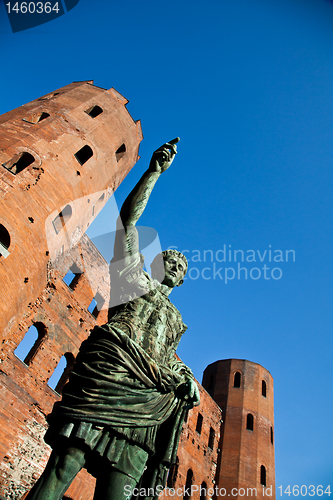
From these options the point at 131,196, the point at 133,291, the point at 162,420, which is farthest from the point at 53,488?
the point at 131,196

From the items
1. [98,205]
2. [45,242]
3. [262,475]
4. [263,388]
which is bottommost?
[45,242]

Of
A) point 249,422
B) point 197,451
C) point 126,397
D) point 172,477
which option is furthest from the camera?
point 249,422

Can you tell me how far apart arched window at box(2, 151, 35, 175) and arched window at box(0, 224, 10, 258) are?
1905mm

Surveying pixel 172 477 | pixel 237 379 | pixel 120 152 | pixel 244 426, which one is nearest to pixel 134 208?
pixel 120 152

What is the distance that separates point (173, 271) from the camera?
3277 mm

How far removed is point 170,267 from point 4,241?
7.58m

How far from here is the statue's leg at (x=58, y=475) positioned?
187cm

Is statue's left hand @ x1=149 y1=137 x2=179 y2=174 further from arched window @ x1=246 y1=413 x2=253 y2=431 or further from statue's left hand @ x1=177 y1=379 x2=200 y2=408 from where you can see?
arched window @ x1=246 y1=413 x2=253 y2=431

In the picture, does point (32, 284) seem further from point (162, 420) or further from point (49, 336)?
point (162, 420)

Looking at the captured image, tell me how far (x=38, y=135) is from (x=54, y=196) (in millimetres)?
1988

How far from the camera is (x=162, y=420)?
241 centimetres

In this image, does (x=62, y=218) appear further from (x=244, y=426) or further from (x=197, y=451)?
(x=244, y=426)

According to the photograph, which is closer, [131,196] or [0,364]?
[131,196]

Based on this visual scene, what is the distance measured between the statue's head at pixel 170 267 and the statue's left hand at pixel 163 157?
801mm
